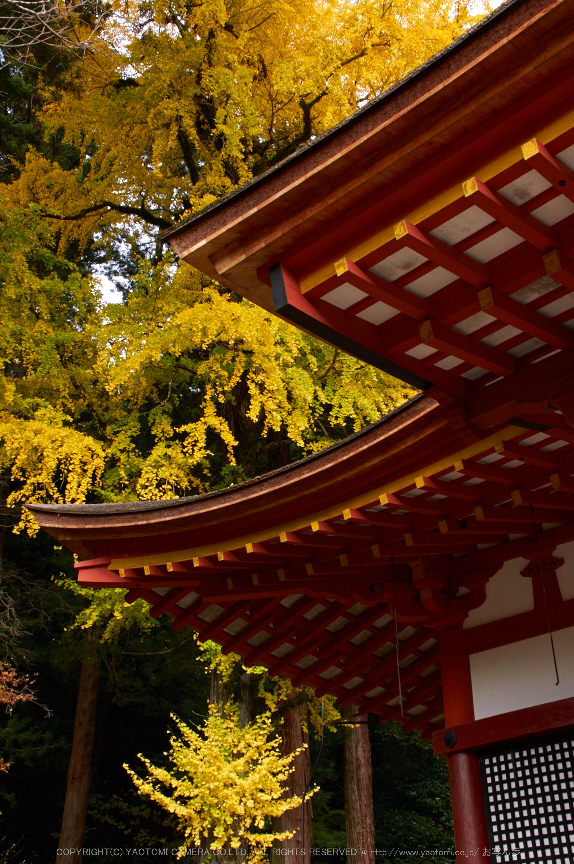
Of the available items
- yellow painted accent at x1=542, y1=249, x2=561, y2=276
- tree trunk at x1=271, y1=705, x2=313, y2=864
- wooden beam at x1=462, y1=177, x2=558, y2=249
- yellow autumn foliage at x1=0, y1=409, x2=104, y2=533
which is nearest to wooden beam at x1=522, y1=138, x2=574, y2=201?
wooden beam at x1=462, y1=177, x2=558, y2=249

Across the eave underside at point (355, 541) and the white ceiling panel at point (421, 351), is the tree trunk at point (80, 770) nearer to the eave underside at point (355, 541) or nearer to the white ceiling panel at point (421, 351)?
the eave underside at point (355, 541)

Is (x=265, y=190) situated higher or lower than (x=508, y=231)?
higher

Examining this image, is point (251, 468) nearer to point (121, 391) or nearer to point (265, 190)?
point (121, 391)

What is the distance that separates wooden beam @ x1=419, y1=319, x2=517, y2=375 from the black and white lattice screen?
2101 millimetres

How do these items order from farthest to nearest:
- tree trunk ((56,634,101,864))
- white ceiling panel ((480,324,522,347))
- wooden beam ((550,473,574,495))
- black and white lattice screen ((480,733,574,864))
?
tree trunk ((56,634,101,864))
black and white lattice screen ((480,733,574,864))
wooden beam ((550,473,574,495))
white ceiling panel ((480,324,522,347))

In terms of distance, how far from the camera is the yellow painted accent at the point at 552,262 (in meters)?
2.13

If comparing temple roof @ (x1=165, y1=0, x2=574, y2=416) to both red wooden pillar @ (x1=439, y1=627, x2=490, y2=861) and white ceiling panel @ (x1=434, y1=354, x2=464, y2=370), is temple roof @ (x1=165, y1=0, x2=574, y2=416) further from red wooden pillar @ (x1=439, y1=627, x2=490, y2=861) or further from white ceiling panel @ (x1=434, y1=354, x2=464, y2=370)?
red wooden pillar @ (x1=439, y1=627, x2=490, y2=861)

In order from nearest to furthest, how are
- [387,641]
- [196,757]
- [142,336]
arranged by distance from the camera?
[387,641] < [196,757] < [142,336]

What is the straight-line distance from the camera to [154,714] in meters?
14.6

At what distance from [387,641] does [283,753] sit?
450 cm

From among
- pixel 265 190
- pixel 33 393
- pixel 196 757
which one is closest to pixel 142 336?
pixel 33 393

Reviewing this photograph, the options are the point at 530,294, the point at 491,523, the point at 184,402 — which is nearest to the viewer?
the point at 530,294

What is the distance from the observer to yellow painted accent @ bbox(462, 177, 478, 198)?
187 centimetres

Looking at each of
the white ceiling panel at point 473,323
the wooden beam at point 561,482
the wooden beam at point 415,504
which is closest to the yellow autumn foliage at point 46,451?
the wooden beam at point 415,504
